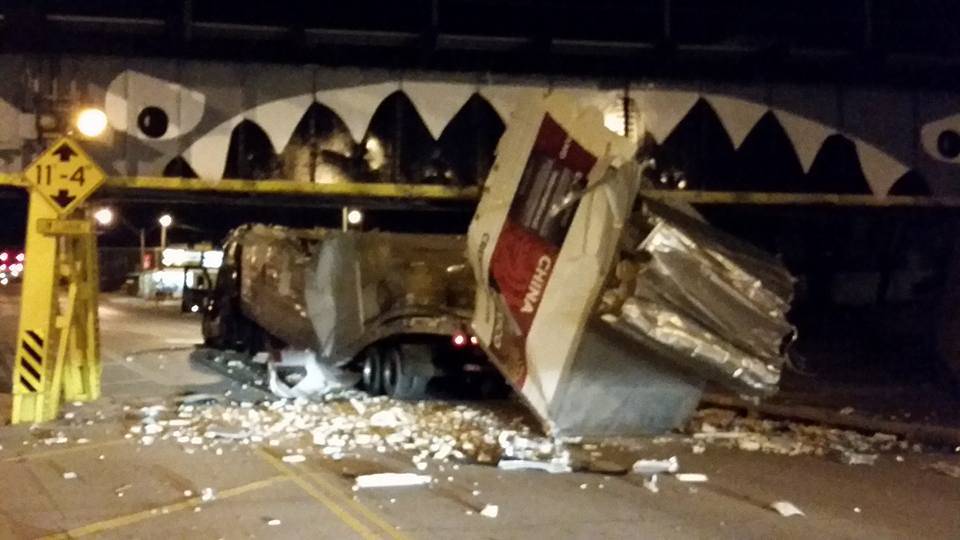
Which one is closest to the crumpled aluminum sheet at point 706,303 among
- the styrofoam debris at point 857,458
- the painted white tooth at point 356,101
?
the styrofoam debris at point 857,458

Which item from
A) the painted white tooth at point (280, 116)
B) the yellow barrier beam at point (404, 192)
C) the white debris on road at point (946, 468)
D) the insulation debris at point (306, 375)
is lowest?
the insulation debris at point (306, 375)

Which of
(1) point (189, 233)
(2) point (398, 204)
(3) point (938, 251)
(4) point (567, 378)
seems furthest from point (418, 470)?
(1) point (189, 233)

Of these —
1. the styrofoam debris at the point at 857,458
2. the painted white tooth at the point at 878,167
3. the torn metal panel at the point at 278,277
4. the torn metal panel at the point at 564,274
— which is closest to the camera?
the torn metal panel at the point at 564,274

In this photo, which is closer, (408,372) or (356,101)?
(408,372)

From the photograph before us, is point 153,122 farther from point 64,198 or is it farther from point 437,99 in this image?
point 437,99

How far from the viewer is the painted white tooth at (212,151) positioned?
645 inches

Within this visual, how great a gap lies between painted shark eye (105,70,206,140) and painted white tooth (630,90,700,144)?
21.0 feet

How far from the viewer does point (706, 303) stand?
33.8ft

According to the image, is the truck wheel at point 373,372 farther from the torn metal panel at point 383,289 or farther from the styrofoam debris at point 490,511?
the styrofoam debris at point 490,511

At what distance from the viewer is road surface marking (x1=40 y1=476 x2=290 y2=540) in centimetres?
757

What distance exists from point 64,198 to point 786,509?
847 cm

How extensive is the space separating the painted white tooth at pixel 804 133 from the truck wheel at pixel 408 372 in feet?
21.8

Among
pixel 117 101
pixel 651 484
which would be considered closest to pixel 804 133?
pixel 651 484

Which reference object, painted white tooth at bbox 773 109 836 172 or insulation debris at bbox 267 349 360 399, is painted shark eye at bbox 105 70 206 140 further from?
painted white tooth at bbox 773 109 836 172
